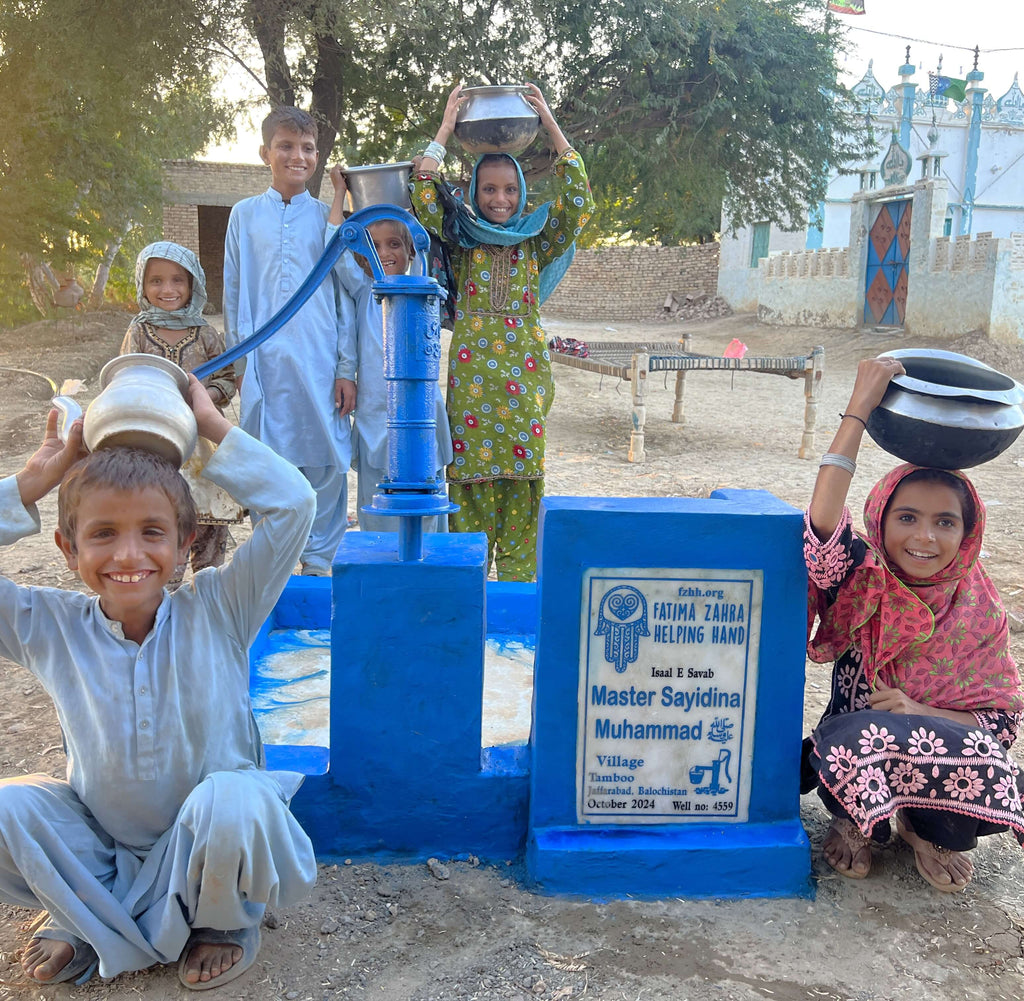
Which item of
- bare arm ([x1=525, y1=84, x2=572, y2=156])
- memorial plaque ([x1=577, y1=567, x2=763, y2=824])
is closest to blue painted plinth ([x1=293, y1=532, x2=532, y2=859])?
memorial plaque ([x1=577, y1=567, x2=763, y2=824])

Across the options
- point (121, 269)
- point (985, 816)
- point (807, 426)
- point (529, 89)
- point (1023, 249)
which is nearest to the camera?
point (985, 816)

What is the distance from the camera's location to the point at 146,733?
1879mm

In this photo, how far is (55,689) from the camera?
192 cm

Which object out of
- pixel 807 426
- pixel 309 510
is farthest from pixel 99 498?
pixel 807 426

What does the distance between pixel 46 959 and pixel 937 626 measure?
204cm

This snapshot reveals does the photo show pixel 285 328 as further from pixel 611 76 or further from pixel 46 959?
pixel 611 76

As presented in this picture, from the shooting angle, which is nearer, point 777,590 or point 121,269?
point 777,590

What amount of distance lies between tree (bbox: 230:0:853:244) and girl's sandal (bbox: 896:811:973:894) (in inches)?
321

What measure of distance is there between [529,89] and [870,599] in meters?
2.17

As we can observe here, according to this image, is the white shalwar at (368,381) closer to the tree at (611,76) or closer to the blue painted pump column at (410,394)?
the blue painted pump column at (410,394)

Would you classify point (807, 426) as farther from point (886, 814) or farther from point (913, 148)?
point (913, 148)

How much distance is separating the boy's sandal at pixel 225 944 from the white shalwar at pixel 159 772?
0.15ft

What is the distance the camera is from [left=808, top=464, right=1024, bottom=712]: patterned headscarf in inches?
90.1

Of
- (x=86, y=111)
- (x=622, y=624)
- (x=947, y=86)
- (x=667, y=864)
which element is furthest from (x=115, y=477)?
(x=947, y=86)
